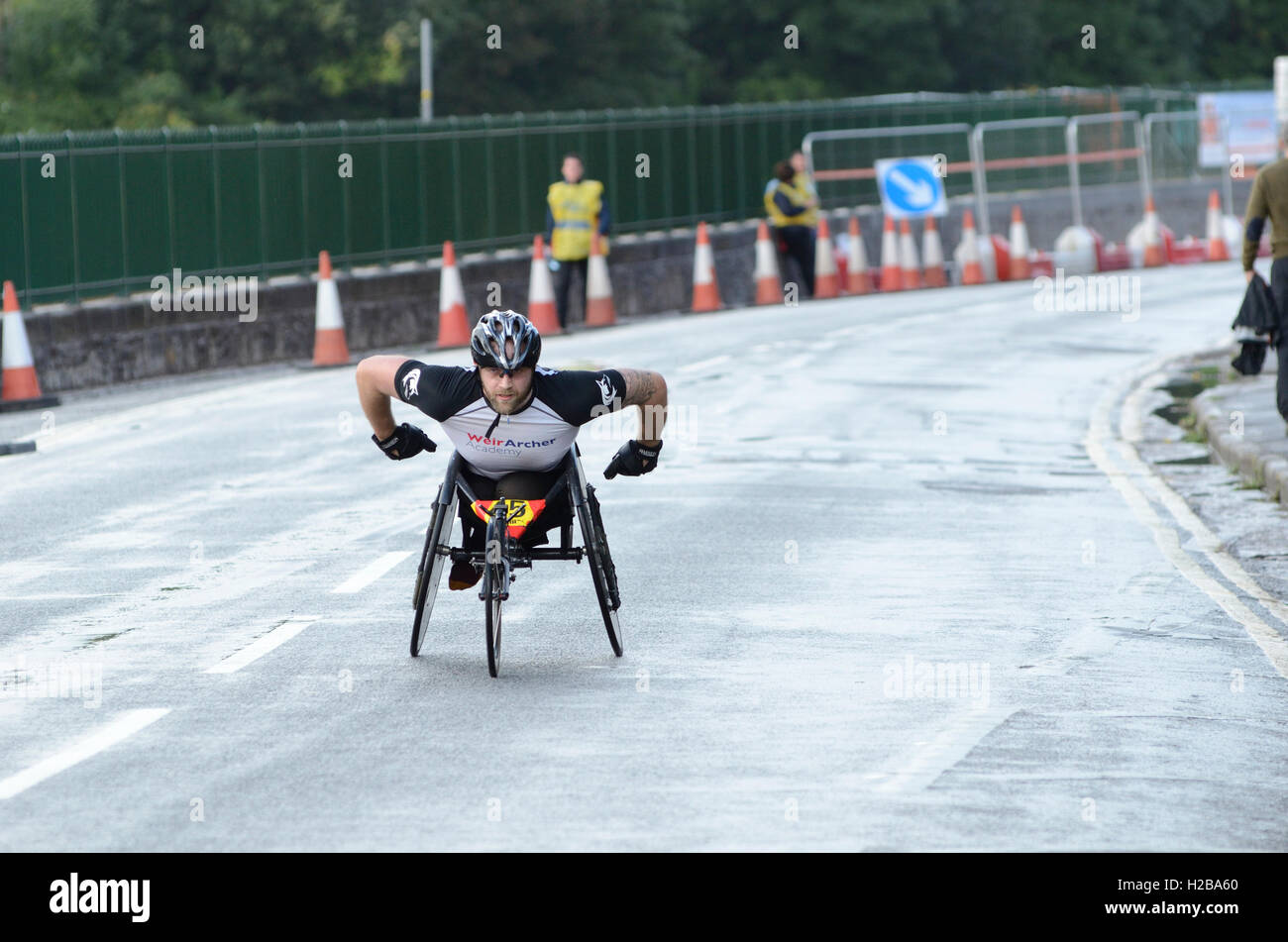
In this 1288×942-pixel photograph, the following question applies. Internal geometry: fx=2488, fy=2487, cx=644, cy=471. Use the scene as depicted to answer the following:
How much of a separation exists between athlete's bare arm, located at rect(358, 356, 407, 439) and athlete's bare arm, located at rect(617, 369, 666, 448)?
87 cm

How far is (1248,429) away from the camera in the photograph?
17062mm

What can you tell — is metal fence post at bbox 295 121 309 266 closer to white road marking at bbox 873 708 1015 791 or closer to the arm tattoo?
the arm tattoo

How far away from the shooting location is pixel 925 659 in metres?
9.66

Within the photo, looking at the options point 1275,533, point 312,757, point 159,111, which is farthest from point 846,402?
point 159,111

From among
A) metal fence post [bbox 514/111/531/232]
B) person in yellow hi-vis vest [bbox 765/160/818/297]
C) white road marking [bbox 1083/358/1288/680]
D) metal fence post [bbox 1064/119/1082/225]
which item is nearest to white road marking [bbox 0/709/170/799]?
white road marking [bbox 1083/358/1288/680]

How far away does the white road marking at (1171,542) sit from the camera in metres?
10.5

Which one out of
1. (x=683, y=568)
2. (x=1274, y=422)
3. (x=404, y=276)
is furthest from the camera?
(x=404, y=276)

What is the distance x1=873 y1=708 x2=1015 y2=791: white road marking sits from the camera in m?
7.57

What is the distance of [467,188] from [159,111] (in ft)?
61.5

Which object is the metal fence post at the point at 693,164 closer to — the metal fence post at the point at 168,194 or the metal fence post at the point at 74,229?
the metal fence post at the point at 168,194

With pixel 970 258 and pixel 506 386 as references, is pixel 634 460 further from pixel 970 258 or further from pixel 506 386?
pixel 970 258

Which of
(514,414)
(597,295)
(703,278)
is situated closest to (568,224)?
(597,295)

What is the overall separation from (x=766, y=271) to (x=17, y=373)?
14.5m
